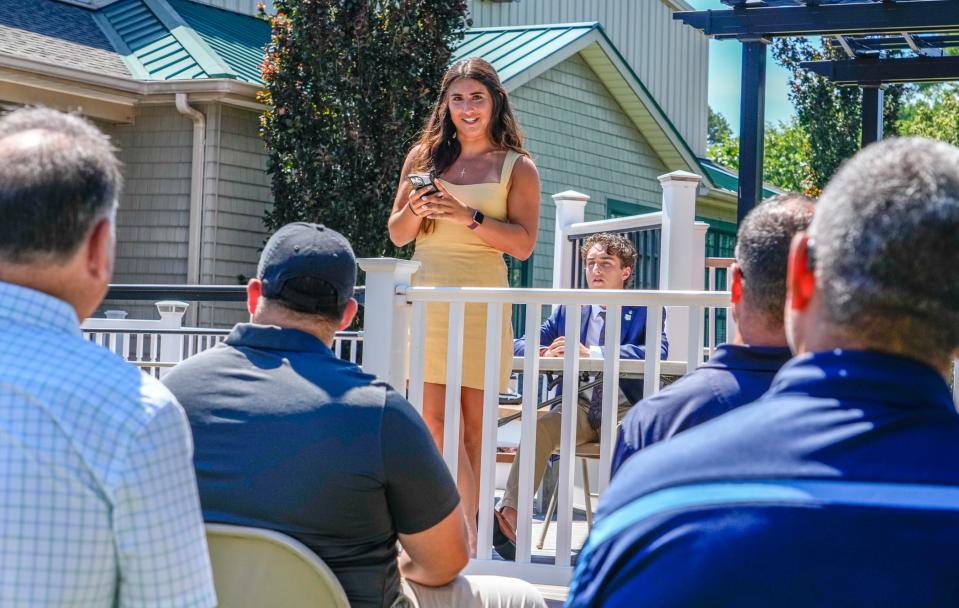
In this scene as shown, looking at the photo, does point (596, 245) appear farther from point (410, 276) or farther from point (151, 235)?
point (151, 235)

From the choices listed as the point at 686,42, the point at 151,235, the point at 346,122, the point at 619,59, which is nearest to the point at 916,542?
the point at 346,122

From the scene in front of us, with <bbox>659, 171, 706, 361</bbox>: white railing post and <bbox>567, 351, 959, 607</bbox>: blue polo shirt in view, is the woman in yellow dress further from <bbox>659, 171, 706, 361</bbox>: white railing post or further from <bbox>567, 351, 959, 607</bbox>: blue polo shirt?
<bbox>567, 351, 959, 607</bbox>: blue polo shirt

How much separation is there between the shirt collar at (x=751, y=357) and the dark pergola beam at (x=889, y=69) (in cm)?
662

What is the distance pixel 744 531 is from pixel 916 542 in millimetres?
162

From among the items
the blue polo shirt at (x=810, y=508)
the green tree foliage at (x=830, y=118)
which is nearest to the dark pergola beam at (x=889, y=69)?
the blue polo shirt at (x=810, y=508)

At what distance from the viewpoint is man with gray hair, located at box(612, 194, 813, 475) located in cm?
245

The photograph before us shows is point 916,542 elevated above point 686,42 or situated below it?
below

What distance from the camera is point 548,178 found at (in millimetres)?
13898

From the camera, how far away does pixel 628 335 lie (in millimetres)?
5773

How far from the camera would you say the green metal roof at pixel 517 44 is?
1336cm

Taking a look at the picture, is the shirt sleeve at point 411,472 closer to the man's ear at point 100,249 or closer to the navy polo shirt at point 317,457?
the navy polo shirt at point 317,457

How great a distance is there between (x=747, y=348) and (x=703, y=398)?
5.5 inches

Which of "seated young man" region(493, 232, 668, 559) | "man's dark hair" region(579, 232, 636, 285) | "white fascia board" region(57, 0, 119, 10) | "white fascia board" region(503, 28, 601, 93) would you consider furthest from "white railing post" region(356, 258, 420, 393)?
"white fascia board" region(57, 0, 119, 10)

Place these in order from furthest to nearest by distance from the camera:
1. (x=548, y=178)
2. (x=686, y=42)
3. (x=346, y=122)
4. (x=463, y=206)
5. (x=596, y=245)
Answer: (x=686, y=42) → (x=548, y=178) → (x=346, y=122) → (x=596, y=245) → (x=463, y=206)
